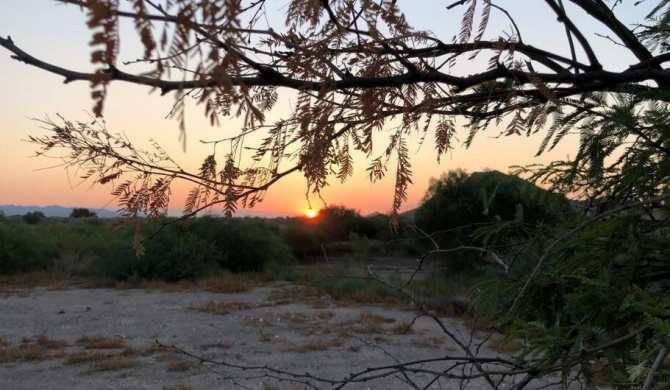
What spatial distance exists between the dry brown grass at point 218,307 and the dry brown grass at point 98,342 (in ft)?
9.26

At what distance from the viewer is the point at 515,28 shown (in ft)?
5.51

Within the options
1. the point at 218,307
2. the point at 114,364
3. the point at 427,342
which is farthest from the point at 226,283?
the point at 114,364

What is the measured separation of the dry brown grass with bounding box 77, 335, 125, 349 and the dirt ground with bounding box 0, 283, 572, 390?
1.1 inches

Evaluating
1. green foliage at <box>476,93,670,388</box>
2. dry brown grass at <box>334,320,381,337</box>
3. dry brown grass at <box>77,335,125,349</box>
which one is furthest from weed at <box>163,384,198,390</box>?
green foliage at <box>476,93,670,388</box>

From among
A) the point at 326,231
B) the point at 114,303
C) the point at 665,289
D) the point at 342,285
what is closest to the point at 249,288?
the point at 342,285

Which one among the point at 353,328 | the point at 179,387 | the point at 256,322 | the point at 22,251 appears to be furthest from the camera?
the point at 22,251

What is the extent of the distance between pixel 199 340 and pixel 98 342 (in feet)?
5.19

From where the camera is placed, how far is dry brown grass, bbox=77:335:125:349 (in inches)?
383

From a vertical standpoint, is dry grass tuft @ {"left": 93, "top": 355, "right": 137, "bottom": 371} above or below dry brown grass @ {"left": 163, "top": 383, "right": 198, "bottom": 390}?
above

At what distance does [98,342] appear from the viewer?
10.0 metres

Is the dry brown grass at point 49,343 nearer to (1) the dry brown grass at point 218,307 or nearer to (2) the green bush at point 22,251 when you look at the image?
(1) the dry brown grass at point 218,307

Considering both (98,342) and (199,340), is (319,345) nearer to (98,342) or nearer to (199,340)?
(199,340)

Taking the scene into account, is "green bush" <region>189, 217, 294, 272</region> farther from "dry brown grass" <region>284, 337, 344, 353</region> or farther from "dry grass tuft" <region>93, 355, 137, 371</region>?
"dry grass tuft" <region>93, 355, 137, 371</region>

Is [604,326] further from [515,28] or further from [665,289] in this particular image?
[515,28]
